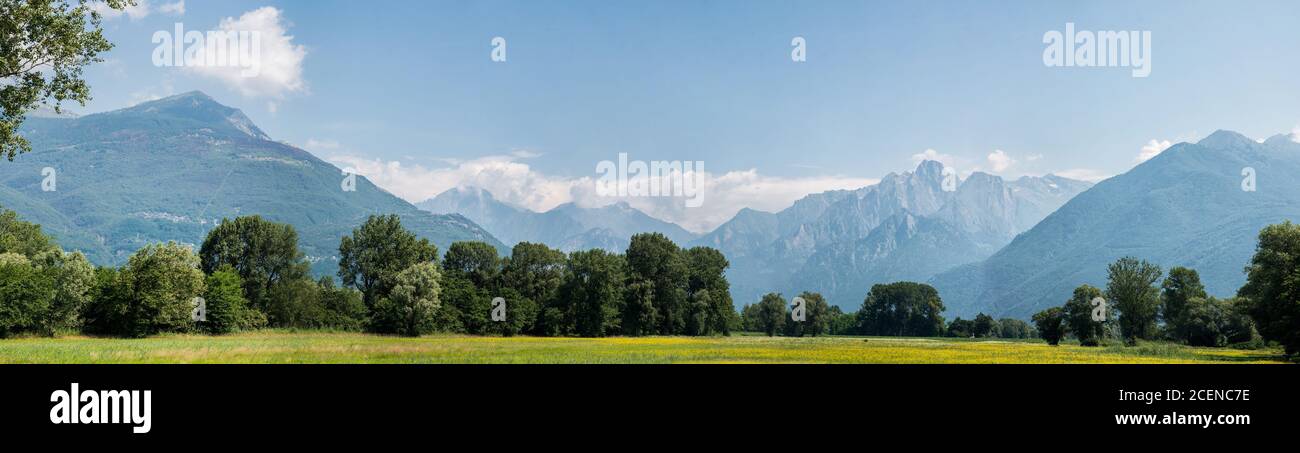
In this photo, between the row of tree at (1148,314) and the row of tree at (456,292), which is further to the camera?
the row of tree at (1148,314)

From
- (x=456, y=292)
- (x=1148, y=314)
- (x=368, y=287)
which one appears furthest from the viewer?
(x=368, y=287)

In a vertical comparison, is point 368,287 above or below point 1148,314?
above

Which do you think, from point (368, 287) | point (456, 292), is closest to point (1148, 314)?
point (456, 292)
